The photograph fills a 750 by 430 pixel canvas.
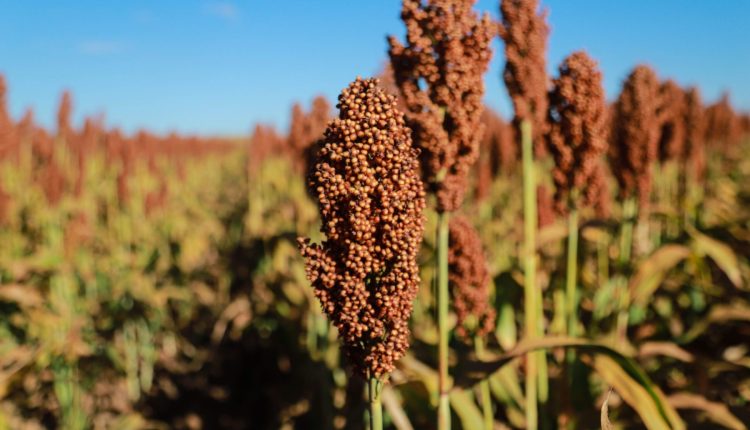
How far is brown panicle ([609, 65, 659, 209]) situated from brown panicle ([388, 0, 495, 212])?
7.06ft

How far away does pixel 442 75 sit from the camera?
1.85 meters

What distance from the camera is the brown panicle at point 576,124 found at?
262 cm

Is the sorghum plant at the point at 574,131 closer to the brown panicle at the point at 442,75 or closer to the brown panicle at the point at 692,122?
the brown panicle at the point at 442,75

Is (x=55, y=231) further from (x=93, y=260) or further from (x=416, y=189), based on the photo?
(x=416, y=189)

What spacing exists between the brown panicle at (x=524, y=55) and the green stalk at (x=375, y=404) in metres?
1.67

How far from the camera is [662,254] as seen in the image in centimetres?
305

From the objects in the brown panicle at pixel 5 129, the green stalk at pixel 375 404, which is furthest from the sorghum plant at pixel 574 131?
the brown panicle at pixel 5 129

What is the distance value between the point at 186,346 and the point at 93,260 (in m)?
1.82

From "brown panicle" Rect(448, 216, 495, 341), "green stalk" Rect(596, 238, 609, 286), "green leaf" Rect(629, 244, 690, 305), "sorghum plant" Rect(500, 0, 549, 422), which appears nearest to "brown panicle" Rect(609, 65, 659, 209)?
"green leaf" Rect(629, 244, 690, 305)

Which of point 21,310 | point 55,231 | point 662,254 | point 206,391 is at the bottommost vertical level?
point 206,391

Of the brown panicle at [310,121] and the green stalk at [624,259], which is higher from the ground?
the brown panicle at [310,121]

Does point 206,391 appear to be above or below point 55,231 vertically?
below

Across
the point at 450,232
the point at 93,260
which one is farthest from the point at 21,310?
the point at 450,232

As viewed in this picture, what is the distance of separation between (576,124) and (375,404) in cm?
184
